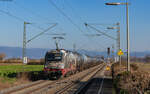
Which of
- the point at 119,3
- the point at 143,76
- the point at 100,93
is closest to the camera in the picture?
the point at 143,76

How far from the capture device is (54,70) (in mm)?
28172

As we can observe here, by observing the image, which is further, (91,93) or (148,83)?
(91,93)

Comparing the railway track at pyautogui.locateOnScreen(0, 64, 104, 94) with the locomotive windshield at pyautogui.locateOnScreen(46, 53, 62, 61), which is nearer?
the railway track at pyautogui.locateOnScreen(0, 64, 104, 94)

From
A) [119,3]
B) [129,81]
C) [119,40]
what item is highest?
[119,3]

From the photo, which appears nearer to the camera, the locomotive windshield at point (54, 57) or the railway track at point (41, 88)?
the railway track at point (41, 88)

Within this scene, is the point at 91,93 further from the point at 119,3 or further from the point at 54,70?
the point at 54,70

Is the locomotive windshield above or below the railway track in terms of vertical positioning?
above

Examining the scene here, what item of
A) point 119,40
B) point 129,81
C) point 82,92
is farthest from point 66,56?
point 129,81

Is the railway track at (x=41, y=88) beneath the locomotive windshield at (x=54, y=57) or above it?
beneath

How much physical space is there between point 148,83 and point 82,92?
305 inches

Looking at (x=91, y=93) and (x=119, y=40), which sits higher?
(x=119, y=40)

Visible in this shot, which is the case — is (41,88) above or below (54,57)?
below

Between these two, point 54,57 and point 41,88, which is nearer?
point 41,88

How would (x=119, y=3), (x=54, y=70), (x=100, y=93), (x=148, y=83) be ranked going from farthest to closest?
(x=54, y=70), (x=119, y=3), (x=100, y=93), (x=148, y=83)
